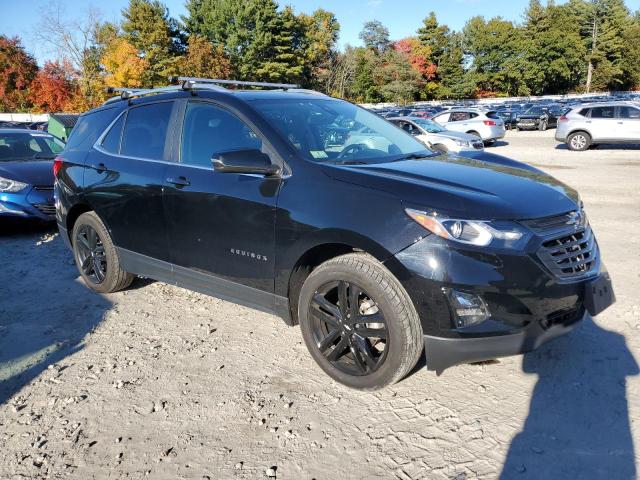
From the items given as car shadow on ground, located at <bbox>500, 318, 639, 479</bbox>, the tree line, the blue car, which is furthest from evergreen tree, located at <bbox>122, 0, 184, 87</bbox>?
car shadow on ground, located at <bbox>500, 318, 639, 479</bbox>

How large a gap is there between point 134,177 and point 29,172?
13.6 feet

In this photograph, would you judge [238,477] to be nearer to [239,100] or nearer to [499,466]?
[499,466]

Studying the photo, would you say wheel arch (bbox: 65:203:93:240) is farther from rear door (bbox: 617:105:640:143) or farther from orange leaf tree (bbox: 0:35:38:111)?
orange leaf tree (bbox: 0:35:38:111)

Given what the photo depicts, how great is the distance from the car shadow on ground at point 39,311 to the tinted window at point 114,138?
138cm

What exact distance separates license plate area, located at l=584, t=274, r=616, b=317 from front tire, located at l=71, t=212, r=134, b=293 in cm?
368

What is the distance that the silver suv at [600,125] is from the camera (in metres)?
17.7

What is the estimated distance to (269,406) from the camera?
2893 millimetres

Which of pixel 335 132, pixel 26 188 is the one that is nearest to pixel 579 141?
Result: pixel 335 132

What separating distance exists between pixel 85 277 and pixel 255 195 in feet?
8.41

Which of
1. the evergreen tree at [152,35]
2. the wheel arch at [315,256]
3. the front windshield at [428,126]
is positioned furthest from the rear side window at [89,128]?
the evergreen tree at [152,35]

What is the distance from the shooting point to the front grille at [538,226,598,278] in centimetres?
262

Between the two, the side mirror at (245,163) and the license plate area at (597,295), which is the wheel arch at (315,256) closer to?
the side mirror at (245,163)

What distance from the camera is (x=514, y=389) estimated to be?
2.97 metres

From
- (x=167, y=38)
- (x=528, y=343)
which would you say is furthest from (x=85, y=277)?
(x=167, y=38)
